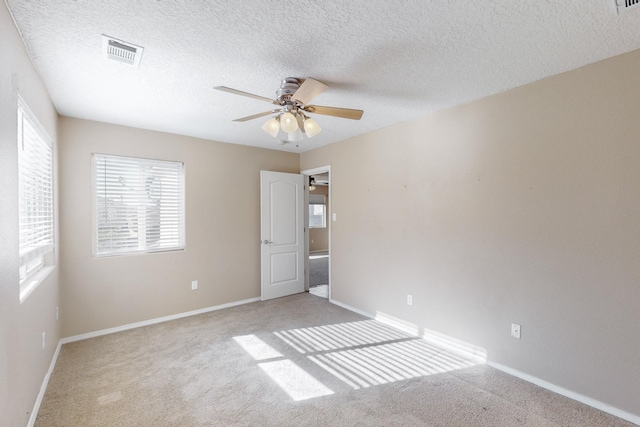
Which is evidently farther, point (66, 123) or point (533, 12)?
point (66, 123)

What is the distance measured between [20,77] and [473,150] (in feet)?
11.5

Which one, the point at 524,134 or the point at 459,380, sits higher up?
the point at 524,134

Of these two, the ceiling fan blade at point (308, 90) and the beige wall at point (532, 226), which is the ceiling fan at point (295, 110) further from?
the beige wall at point (532, 226)

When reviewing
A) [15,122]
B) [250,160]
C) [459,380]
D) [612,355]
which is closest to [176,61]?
[15,122]

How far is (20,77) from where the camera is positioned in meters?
1.82

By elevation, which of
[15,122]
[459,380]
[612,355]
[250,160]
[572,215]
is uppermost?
[250,160]

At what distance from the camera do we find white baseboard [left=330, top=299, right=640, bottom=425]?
6.65 ft

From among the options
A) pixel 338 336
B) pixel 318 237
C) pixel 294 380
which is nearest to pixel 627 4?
pixel 294 380

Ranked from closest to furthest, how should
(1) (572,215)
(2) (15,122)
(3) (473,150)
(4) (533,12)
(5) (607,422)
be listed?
(4) (533,12) < (2) (15,122) < (5) (607,422) < (1) (572,215) < (3) (473,150)

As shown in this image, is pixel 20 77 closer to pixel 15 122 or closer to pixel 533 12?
pixel 15 122

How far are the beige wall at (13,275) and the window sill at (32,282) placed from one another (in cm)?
4

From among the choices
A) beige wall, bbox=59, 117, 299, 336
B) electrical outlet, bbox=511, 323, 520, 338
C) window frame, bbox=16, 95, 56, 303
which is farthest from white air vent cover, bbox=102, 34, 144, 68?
electrical outlet, bbox=511, 323, 520, 338

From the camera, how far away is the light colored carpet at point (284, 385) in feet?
6.57

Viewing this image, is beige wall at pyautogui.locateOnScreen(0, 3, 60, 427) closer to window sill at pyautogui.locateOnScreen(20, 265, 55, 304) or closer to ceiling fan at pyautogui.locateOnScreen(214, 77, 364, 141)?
window sill at pyautogui.locateOnScreen(20, 265, 55, 304)
